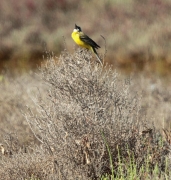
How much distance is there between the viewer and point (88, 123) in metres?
5.84

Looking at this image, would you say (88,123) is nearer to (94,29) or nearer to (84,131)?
(84,131)

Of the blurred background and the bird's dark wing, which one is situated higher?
the blurred background

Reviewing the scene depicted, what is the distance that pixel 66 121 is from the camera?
5871 millimetres

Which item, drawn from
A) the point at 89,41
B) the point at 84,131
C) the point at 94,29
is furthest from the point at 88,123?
the point at 94,29

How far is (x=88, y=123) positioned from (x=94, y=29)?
12968 mm

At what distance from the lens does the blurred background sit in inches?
669

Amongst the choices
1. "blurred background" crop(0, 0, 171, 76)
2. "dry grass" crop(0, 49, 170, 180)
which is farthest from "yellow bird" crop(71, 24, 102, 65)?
"blurred background" crop(0, 0, 171, 76)

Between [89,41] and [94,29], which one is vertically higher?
[94,29]

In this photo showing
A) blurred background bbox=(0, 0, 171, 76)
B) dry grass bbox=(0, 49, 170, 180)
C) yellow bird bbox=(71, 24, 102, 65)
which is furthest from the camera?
blurred background bbox=(0, 0, 171, 76)

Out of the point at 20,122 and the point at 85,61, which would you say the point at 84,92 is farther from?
the point at 20,122

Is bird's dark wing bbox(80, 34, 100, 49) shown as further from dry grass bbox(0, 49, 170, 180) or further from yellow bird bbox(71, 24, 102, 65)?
dry grass bbox(0, 49, 170, 180)

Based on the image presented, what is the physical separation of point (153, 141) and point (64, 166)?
3.14ft

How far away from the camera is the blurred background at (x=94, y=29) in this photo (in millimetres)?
17000

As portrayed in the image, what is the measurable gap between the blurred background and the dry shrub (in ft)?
31.3
